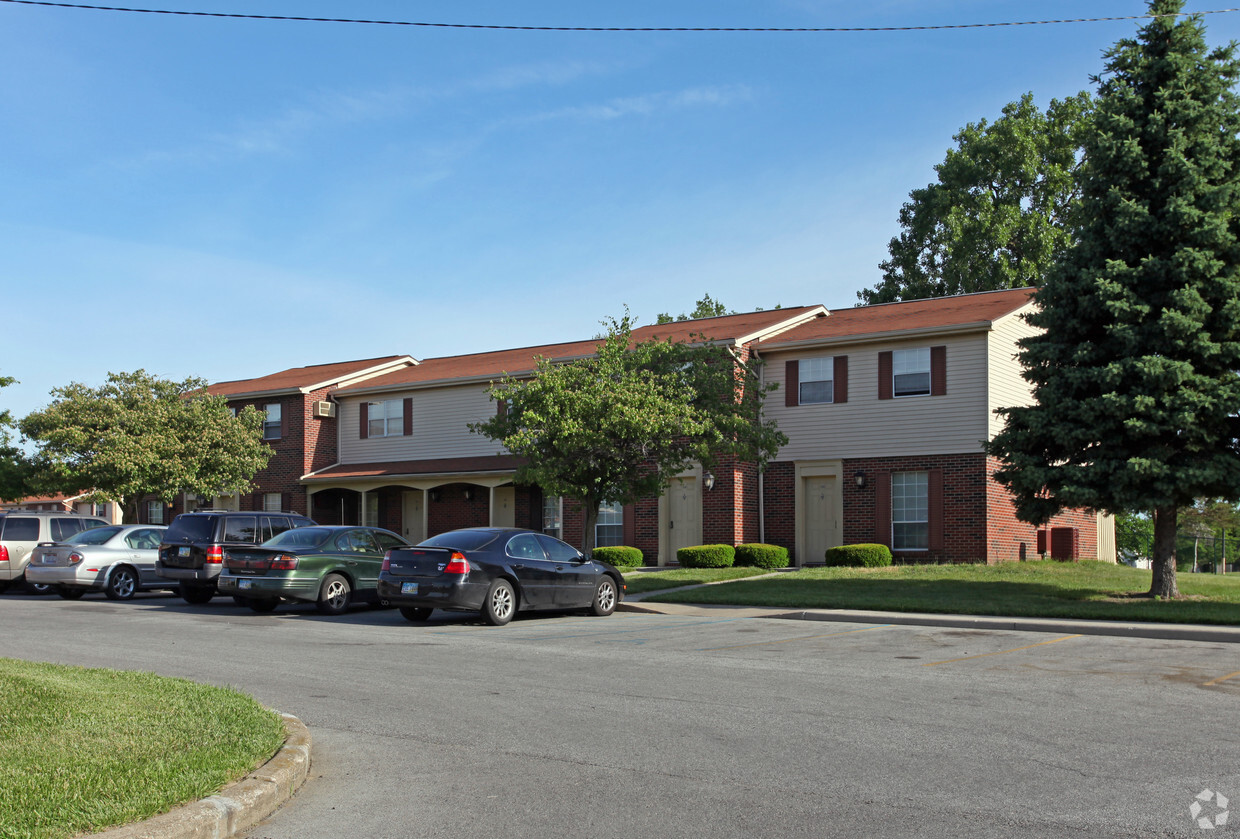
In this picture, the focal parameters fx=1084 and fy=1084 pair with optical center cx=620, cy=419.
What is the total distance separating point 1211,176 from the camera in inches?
721

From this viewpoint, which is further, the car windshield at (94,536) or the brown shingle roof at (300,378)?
the brown shingle roof at (300,378)

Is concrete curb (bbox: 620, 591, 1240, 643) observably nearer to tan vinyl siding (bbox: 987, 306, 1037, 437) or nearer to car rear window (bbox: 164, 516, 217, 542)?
car rear window (bbox: 164, 516, 217, 542)

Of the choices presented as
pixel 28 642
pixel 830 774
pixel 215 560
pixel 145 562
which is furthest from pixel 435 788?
pixel 145 562

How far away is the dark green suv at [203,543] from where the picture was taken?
19.8 meters

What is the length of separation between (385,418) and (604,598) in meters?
20.0

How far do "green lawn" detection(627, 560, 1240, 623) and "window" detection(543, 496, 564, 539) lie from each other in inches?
253

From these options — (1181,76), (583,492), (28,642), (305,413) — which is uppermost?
(1181,76)

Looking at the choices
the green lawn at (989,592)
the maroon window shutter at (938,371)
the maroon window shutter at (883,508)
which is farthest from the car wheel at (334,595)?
the maroon window shutter at (938,371)

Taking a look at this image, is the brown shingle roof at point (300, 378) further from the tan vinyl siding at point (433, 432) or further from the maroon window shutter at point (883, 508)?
the maroon window shutter at point (883, 508)

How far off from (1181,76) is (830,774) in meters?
16.7

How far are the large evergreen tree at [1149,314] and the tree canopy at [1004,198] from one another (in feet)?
72.1

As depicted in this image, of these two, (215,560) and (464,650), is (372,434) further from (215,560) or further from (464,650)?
(464,650)

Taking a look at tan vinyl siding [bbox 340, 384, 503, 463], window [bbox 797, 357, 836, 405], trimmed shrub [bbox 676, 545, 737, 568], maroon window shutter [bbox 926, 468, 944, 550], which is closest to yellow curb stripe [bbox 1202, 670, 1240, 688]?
maroon window shutter [bbox 926, 468, 944, 550]

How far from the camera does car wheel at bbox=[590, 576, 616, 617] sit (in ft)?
58.3
